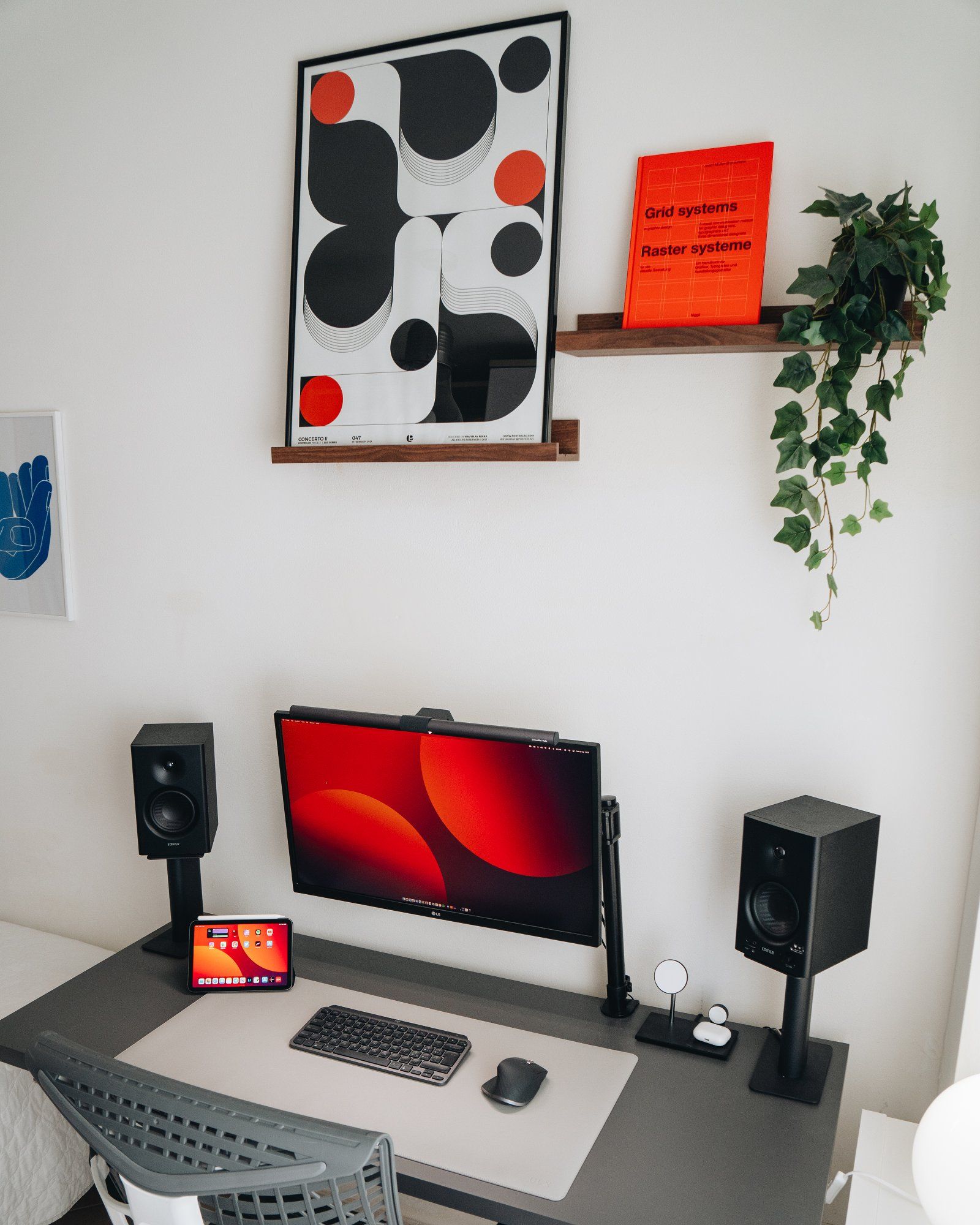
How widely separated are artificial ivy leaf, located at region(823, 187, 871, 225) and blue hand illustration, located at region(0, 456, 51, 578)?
1.85 m

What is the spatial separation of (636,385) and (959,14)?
75 centimetres

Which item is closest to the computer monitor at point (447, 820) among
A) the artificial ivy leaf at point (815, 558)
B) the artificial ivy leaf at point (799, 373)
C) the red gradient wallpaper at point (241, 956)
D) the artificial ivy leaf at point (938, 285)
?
the red gradient wallpaper at point (241, 956)

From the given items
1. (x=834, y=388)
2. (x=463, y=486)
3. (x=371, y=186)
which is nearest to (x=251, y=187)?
(x=371, y=186)

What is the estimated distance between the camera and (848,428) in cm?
145

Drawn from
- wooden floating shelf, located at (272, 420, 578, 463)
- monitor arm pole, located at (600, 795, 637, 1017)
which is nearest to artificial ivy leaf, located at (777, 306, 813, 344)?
wooden floating shelf, located at (272, 420, 578, 463)

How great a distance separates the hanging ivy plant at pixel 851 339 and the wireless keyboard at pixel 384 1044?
98cm

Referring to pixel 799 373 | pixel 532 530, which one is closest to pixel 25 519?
pixel 532 530

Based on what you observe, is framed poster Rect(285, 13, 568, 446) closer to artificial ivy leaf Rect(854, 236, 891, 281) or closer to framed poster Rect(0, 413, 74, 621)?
artificial ivy leaf Rect(854, 236, 891, 281)

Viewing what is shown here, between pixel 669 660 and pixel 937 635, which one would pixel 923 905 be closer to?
pixel 937 635

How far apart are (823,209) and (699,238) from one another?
0.23 meters

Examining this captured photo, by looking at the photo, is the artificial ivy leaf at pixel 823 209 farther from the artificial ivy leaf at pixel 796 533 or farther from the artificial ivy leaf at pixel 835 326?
the artificial ivy leaf at pixel 796 533

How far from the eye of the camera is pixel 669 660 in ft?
5.75

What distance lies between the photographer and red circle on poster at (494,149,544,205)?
1.73 metres

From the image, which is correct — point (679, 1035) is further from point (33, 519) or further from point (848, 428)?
point (33, 519)
